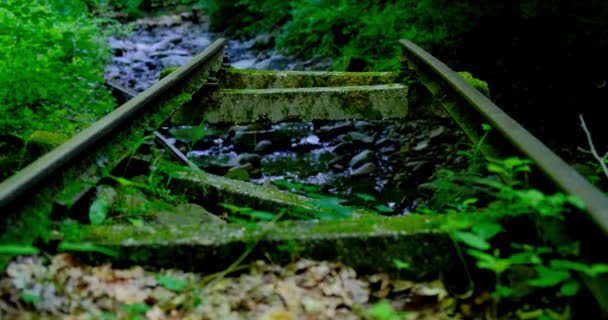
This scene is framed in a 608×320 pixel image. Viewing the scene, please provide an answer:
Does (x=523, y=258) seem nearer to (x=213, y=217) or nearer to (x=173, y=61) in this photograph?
(x=213, y=217)

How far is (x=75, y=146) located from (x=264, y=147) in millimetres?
6339

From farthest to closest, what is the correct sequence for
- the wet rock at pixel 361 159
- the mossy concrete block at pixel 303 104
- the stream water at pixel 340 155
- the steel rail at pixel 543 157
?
the wet rock at pixel 361 159 < the stream water at pixel 340 155 < the mossy concrete block at pixel 303 104 < the steel rail at pixel 543 157

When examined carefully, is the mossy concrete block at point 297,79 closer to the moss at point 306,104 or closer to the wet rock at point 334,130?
the moss at point 306,104

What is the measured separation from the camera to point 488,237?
1.83 metres

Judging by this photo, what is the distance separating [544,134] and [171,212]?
5831 mm

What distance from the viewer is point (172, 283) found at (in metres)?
1.83

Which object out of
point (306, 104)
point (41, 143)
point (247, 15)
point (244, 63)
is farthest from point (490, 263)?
point (247, 15)

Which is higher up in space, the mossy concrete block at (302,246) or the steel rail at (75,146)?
the steel rail at (75,146)

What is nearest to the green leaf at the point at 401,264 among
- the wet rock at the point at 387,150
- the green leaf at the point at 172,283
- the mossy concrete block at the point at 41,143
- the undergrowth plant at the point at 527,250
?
the undergrowth plant at the point at 527,250

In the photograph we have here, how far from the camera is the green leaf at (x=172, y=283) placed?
1818 millimetres

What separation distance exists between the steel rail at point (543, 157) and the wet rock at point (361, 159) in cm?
419

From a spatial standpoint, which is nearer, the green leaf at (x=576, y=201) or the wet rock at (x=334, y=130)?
the green leaf at (x=576, y=201)

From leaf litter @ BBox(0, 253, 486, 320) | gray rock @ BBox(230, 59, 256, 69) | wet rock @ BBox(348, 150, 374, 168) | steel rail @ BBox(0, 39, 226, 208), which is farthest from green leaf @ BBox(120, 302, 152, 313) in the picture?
gray rock @ BBox(230, 59, 256, 69)

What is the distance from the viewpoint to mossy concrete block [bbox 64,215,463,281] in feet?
6.35
